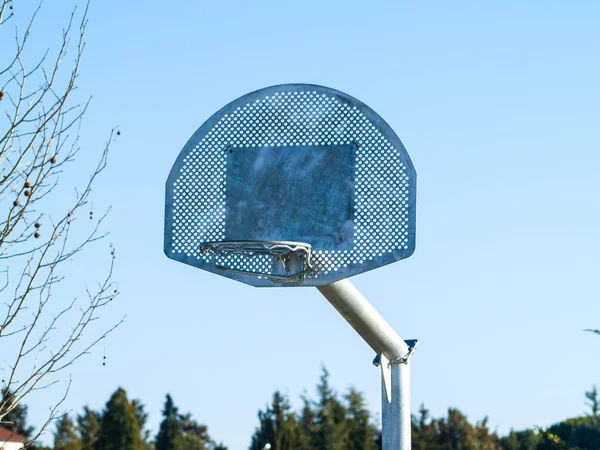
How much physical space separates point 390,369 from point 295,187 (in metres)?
1.65

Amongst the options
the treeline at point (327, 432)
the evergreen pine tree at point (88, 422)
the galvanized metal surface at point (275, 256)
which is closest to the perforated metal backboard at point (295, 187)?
the galvanized metal surface at point (275, 256)

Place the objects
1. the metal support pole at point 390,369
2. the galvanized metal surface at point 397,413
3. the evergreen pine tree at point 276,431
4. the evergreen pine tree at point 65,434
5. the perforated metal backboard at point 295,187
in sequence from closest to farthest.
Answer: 1. the perforated metal backboard at point 295,187
2. the metal support pole at point 390,369
3. the galvanized metal surface at point 397,413
4. the evergreen pine tree at point 276,431
5. the evergreen pine tree at point 65,434

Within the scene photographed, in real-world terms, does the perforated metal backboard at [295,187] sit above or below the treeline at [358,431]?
below

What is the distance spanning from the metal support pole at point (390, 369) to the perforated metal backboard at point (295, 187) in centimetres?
47

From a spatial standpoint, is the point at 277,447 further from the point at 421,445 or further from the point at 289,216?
the point at 289,216

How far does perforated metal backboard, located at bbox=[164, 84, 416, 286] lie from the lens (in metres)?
7.07

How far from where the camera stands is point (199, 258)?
7273 mm

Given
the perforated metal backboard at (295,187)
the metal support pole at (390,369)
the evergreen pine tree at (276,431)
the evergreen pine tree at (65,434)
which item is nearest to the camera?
the perforated metal backboard at (295,187)

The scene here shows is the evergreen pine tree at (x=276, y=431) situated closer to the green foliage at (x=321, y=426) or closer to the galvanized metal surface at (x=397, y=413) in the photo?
the green foliage at (x=321, y=426)

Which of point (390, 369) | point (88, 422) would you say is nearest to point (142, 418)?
point (88, 422)

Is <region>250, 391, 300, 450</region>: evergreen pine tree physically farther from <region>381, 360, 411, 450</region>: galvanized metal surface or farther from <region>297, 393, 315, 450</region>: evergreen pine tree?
<region>381, 360, 411, 450</region>: galvanized metal surface

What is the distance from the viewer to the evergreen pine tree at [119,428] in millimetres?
39219

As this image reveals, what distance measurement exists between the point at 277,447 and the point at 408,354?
2859 centimetres

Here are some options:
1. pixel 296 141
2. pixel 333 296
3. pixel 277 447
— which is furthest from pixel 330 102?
pixel 277 447
